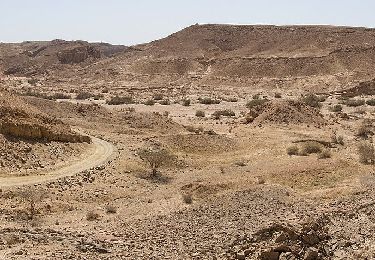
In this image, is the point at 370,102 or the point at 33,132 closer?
the point at 33,132

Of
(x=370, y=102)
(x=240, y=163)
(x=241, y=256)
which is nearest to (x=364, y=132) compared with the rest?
(x=240, y=163)

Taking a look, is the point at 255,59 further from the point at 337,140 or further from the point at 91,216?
the point at 91,216

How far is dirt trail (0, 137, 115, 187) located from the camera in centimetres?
1853

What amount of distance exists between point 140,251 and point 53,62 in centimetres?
8212

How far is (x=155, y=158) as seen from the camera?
2212 cm

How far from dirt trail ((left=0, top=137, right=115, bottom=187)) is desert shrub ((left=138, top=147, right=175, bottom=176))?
5.30 feet

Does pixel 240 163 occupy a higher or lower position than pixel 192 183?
higher

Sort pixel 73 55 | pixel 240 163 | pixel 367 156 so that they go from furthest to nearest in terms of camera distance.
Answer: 1. pixel 73 55
2. pixel 367 156
3. pixel 240 163

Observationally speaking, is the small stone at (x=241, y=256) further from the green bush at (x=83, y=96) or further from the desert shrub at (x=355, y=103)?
the green bush at (x=83, y=96)

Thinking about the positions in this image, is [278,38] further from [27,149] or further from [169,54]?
[27,149]

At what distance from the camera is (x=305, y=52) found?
7156 cm

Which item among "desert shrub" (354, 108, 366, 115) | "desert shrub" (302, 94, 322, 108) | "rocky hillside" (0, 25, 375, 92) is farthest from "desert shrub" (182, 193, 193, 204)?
"rocky hillside" (0, 25, 375, 92)

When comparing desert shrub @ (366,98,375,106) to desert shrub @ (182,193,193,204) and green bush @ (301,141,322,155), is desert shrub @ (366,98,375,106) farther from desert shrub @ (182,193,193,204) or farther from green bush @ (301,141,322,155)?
desert shrub @ (182,193,193,204)

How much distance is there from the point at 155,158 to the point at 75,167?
3288 mm
